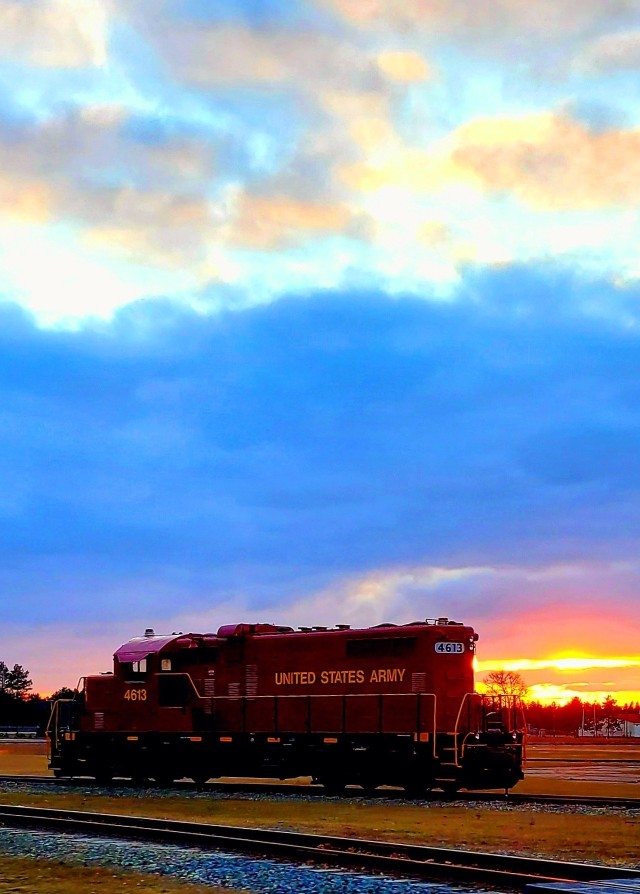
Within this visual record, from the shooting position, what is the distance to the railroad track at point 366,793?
25.2 m

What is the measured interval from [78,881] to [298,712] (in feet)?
61.8

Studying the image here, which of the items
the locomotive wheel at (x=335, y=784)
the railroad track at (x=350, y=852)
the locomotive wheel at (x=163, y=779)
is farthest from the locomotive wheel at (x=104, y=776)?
the railroad track at (x=350, y=852)

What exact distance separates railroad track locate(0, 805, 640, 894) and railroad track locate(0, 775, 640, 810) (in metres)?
9.48

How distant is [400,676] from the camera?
101ft

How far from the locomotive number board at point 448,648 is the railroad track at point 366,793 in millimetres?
3710

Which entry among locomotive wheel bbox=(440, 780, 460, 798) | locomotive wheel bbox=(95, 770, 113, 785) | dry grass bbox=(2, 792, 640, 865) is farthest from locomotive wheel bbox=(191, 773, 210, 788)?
locomotive wheel bbox=(440, 780, 460, 798)

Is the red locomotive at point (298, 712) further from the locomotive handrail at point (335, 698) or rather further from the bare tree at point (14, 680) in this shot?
the bare tree at point (14, 680)

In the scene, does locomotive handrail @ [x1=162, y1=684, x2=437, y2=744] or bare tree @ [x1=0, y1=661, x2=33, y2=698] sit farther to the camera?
bare tree @ [x1=0, y1=661, x2=33, y2=698]

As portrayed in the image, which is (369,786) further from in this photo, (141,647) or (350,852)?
(350,852)

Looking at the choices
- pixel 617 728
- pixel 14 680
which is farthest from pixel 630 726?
pixel 14 680

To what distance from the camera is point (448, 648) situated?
3089cm

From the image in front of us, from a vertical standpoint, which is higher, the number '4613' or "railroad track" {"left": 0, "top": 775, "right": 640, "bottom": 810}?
the number '4613'

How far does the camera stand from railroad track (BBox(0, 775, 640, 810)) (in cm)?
2520

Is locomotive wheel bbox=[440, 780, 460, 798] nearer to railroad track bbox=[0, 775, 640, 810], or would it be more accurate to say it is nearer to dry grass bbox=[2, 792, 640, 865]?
railroad track bbox=[0, 775, 640, 810]
